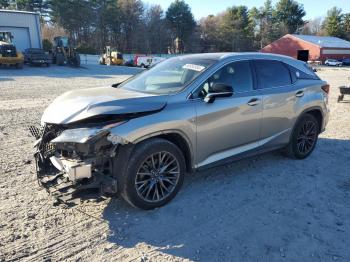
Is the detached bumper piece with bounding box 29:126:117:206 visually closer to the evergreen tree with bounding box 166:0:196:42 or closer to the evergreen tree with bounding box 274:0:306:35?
the evergreen tree with bounding box 166:0:196:42

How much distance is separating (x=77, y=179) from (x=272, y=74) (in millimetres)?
3488

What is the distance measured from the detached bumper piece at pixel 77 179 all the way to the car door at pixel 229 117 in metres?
1.29

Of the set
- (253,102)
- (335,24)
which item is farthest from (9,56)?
(335,24)

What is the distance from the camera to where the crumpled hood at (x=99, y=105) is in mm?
3961

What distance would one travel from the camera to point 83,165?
3748 millimetres

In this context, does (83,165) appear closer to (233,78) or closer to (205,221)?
(205,221)

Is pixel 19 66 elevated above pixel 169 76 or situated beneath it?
situated beneath

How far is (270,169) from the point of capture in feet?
18.9

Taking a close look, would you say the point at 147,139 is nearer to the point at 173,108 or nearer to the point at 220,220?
the point at 173,108

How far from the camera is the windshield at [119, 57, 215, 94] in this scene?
4.72 metres

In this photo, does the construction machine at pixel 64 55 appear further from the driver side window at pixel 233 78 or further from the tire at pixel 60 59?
the driver side window at pixel 233 78

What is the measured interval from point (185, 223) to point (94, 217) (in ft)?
3.53

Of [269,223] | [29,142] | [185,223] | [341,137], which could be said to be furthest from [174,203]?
[341,137]

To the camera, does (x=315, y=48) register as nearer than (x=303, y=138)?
No
